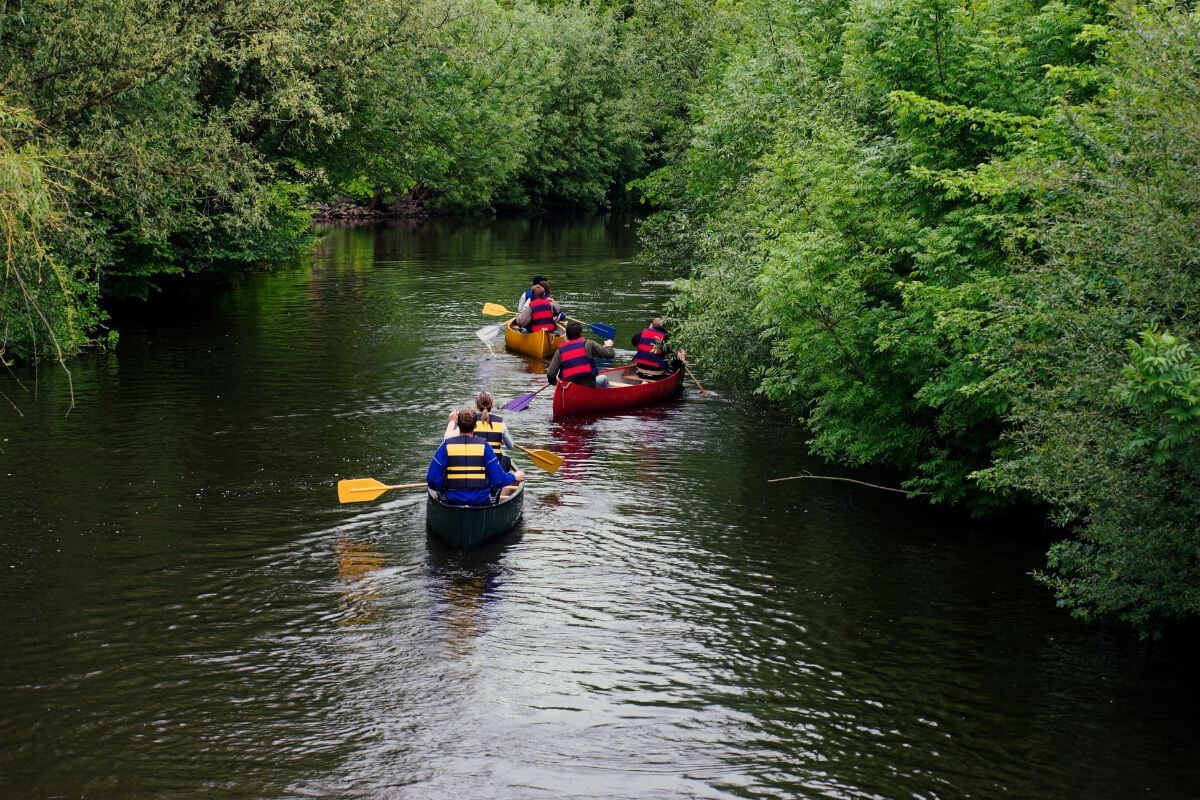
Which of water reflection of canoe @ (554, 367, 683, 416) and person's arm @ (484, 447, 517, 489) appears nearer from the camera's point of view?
person's arm @ (484, 447, 517, 489)

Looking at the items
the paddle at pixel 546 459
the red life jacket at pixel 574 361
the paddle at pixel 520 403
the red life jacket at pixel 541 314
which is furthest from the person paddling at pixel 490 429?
the red life jacket at pixel 541 314

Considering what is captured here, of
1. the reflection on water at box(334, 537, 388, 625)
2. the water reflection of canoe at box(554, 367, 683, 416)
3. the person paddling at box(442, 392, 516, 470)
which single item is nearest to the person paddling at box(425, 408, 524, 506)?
the reflection on water at box(334, 537, 388, 625)

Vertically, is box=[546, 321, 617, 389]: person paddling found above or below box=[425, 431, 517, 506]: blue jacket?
above

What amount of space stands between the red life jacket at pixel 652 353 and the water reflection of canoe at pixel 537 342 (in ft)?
11.4

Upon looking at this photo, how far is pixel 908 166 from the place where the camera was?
14.9 metres

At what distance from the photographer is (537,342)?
25.3 m

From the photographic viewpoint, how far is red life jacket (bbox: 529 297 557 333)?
2552 centimetres

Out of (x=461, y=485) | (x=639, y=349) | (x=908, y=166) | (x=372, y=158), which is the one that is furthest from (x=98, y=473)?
(x=372, y=158)

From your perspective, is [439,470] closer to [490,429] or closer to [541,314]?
[490,429]

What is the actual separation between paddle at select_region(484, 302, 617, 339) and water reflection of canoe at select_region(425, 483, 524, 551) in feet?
38.6

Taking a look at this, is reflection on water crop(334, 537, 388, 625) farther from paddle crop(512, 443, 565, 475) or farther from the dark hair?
paddle crop(512, 443, 565, 475)

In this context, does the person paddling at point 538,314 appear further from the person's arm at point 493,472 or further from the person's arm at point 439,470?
the person's arm at point 439,470

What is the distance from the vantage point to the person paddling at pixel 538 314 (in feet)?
83.7

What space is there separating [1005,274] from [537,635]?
6.36m
